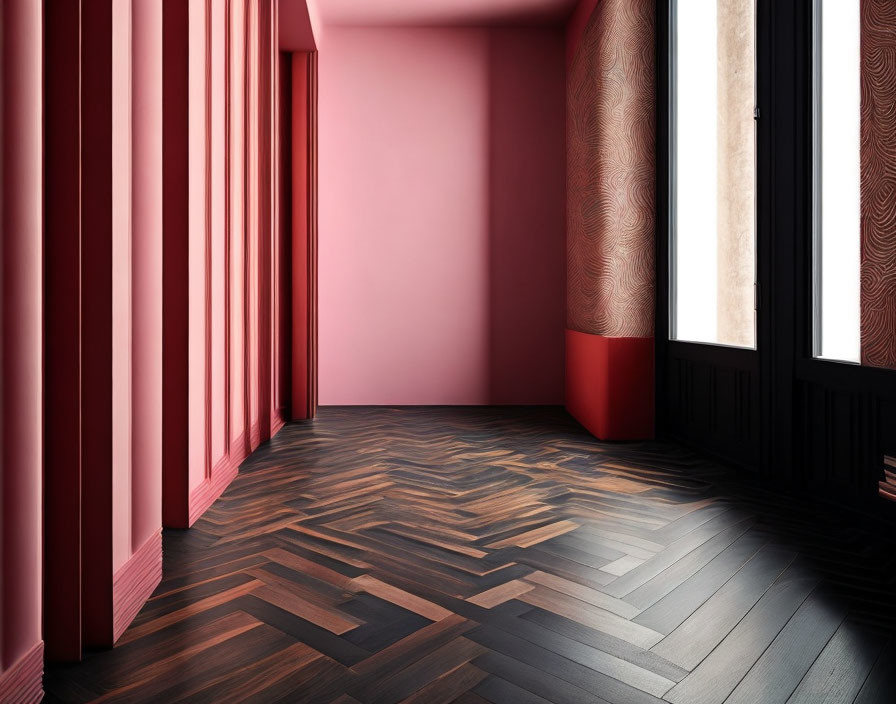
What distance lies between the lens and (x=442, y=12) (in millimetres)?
5602

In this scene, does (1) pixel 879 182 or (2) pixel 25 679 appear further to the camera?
(1) pixel 879 182

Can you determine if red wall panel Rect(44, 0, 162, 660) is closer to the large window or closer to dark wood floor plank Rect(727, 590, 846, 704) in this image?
dark wood floor plank Rect(727, 590, 846, 704)

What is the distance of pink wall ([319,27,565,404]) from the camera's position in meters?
5.92

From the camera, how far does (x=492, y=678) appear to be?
4.69 feet

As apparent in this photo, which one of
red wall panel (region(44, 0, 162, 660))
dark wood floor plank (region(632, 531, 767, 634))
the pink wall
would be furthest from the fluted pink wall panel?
dark wood floor plank (region(632, 531, 767, 634))

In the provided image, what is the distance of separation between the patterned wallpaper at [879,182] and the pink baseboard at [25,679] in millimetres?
2628

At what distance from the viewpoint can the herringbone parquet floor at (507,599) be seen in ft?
4.64

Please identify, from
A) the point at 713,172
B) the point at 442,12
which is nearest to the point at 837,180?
the point at 713,172

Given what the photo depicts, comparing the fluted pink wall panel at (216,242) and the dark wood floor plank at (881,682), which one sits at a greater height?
the fluted pink wall panel at (216,242)

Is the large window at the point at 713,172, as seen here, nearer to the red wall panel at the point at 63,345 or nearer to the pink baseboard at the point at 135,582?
the pink baseboard at the point at 135,582

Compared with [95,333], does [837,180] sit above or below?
above

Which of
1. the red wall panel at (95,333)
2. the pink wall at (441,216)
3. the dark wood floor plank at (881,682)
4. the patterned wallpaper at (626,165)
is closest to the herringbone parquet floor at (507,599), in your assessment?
the dark wood floor plank at (881,682)

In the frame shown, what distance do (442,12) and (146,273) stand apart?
14.9ft

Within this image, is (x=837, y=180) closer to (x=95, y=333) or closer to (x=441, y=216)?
(x=95, y=333)
